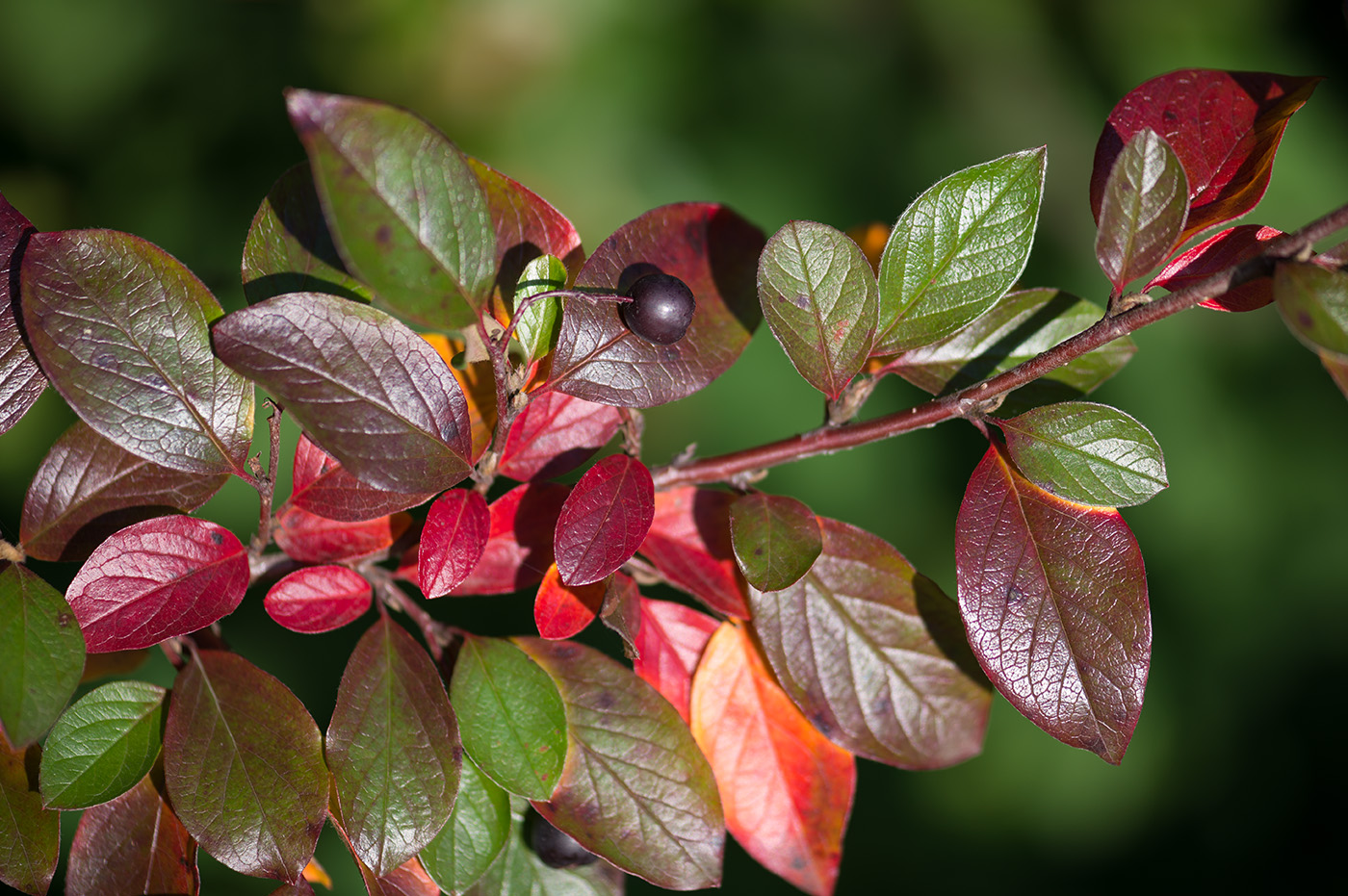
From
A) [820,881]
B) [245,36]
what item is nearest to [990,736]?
[820,881]

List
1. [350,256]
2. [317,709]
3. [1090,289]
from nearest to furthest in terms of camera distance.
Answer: [350,256] < [317,709] < [1090,289]

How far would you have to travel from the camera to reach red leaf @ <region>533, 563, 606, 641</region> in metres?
0.53

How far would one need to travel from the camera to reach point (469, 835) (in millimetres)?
536

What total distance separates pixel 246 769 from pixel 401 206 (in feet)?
1.07

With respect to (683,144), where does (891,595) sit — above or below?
below

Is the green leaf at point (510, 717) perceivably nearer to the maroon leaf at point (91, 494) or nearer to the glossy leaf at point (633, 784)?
the glossy leaf at point (633, 784)

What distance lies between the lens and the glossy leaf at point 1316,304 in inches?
15.1

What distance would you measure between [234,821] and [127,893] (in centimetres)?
11

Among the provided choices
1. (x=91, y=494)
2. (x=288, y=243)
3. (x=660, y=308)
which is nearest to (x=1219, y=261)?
(x=660, y=308)

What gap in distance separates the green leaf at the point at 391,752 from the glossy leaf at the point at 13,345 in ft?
0.75

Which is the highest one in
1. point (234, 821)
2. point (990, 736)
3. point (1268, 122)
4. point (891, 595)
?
point (1268, 122)

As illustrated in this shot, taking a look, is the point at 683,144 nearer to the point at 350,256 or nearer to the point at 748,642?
the point at 748,642

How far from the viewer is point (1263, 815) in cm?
175

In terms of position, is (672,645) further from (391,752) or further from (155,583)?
(155,583)
